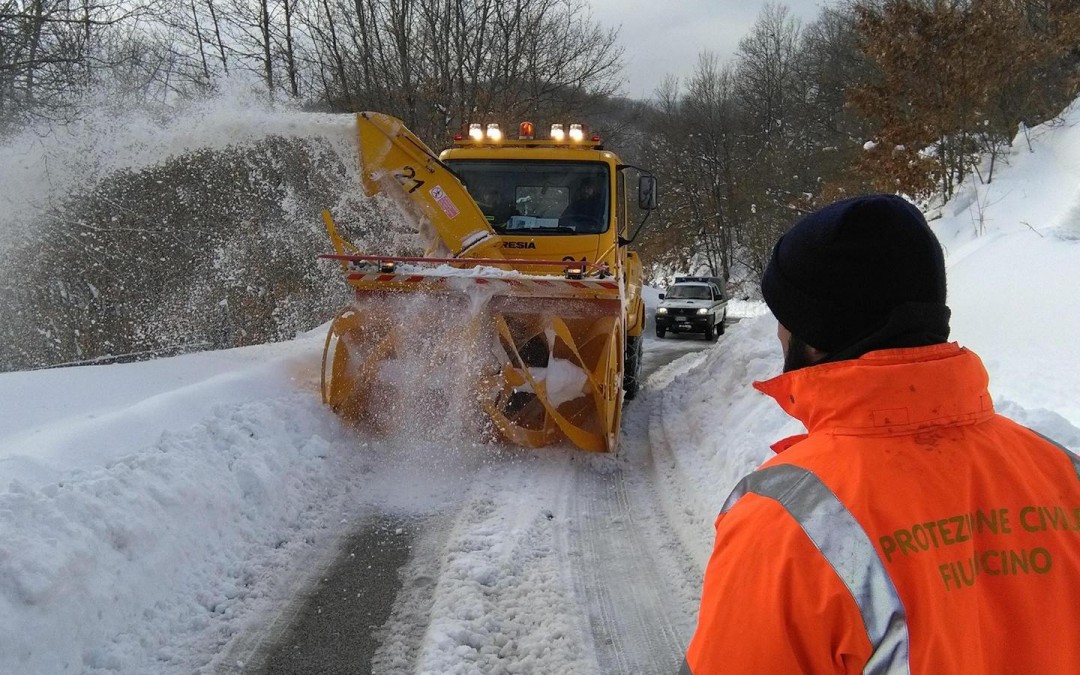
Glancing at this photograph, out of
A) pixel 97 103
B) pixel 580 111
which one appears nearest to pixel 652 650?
pixel 97 103

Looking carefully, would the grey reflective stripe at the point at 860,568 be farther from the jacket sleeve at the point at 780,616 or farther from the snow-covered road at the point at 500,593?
the snow-covered road at the point at 500,593

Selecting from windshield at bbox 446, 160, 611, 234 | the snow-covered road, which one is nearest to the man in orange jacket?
the snow-covered road

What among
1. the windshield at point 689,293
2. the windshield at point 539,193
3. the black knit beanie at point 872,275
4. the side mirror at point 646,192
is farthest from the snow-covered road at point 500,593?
the windshield at point 689,293

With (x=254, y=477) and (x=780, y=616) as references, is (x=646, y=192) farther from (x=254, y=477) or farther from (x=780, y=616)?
(x=780, y=616)

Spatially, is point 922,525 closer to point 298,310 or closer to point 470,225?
point 470,225

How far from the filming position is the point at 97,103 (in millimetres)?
9539

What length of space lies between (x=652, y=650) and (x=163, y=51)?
17.6 m

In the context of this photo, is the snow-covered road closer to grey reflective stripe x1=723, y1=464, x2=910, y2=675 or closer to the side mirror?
grey reflective stripe x1=723, y1=464, x2=910, y2=675

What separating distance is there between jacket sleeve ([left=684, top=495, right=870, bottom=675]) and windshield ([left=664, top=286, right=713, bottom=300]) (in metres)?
19.3

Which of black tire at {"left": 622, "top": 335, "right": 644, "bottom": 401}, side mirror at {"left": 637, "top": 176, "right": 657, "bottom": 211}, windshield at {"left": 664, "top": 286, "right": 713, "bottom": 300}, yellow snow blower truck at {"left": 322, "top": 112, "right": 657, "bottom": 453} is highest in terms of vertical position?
side mirror at {"left": 637, "top": 176, "right": 657, "bottom": 211}

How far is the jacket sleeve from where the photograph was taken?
0.98 m

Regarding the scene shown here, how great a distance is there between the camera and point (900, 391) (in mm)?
1121

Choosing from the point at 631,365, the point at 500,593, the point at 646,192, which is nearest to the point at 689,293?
the point at 631,365

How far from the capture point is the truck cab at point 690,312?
18.7m
